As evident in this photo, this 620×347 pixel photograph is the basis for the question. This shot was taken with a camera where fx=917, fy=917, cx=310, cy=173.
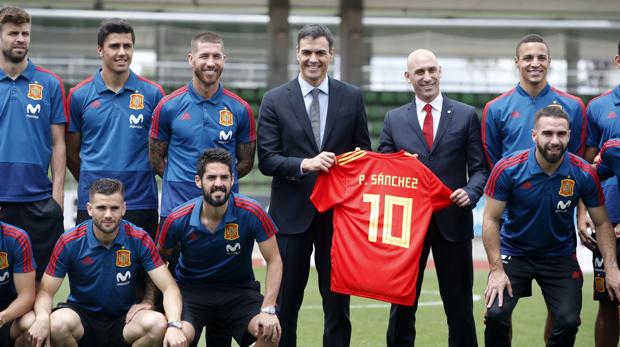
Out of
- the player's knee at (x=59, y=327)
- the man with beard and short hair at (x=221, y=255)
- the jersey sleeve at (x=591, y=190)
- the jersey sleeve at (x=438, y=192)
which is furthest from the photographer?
the jersey sleeve at (x=438, y=192)

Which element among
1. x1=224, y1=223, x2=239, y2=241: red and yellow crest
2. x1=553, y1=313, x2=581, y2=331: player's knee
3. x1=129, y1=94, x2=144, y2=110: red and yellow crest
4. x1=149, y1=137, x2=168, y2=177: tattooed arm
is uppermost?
x1=129, y1=94, x2=144, y2=110: red and yellow crest

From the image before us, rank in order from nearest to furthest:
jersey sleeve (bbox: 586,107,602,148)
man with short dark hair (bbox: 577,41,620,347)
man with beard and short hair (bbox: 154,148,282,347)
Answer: man with beard and short hair (bbox: 154,148,282,347) → man with short dark hair (bbox: 577,41,620,347) → jersey sleeve (bbox: 586,107,602,148)

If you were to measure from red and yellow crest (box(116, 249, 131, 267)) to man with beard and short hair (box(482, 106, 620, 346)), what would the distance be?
202 centimetres

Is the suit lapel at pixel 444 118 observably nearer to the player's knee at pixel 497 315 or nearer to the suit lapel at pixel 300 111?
the suit lapel at pixel 300 111

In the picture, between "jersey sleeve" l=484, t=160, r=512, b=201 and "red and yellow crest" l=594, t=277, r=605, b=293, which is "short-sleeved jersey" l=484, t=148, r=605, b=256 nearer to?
"jersey sleeve" l=484, t=160, r=512, b=201

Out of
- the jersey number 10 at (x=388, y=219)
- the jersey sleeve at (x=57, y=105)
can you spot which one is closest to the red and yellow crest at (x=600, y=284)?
the jersey number 10 at (x=388, y=219)

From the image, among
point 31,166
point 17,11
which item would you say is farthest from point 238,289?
point 17,11

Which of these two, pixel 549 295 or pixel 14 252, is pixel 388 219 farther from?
pixel 14 252

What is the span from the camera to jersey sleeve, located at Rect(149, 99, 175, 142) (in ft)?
18.1

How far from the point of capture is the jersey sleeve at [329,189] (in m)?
5.43

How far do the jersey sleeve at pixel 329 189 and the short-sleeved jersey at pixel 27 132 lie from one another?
163 cm

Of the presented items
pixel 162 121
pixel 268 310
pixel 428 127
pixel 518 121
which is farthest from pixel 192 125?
pixel 518 121

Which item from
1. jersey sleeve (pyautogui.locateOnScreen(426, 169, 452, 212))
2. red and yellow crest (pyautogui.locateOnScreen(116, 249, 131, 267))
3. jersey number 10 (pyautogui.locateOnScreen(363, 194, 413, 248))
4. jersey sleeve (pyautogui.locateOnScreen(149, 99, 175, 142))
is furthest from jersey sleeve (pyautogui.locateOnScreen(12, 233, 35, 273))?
jersey sleeve (pyautogui.locateOnScreen(426, 169, 452, 212))

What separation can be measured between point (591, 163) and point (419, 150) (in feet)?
3.66
